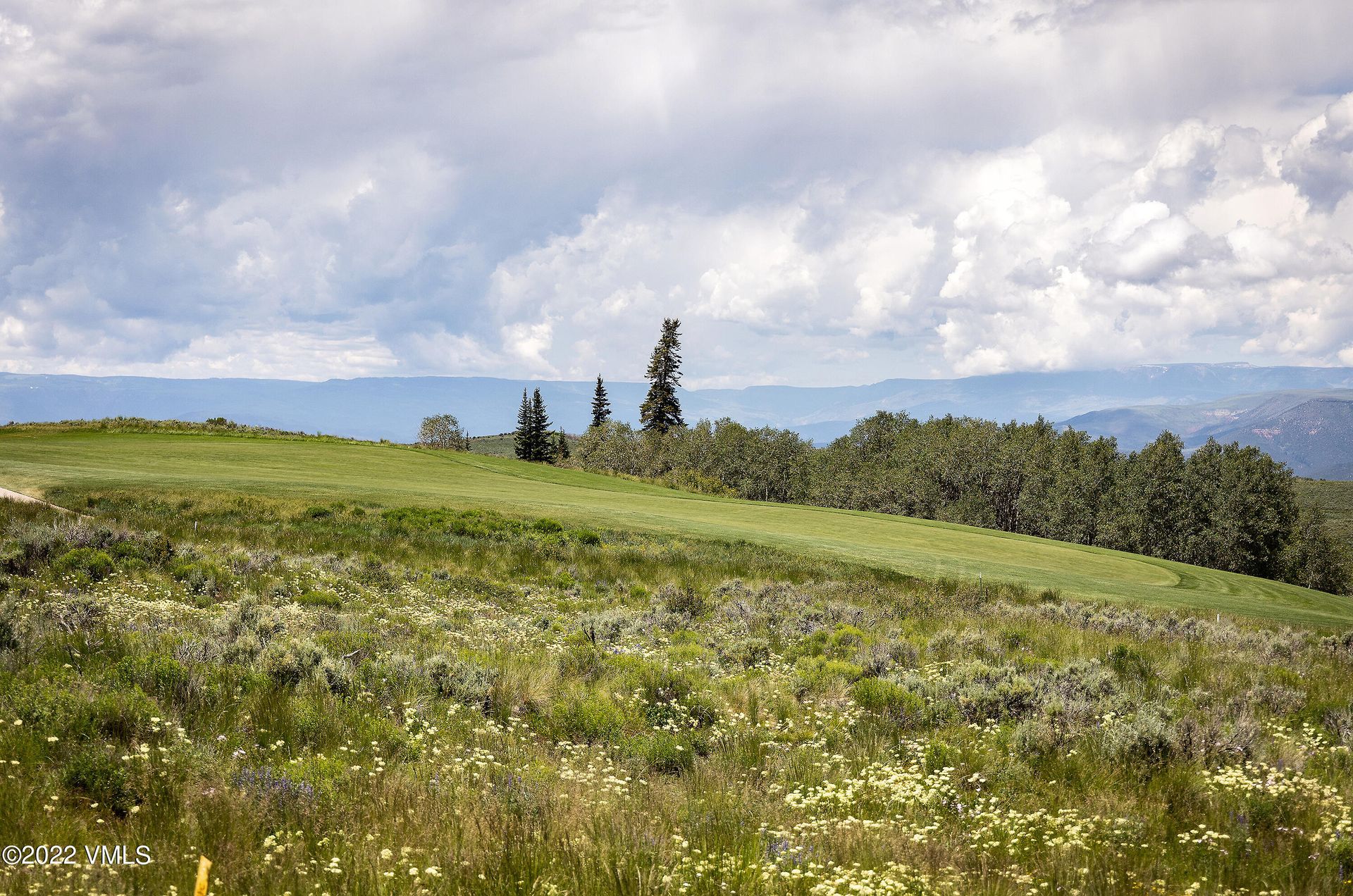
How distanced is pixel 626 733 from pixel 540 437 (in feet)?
344

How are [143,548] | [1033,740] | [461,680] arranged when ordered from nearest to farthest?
[1033,740]
[461,680]
[143,548]

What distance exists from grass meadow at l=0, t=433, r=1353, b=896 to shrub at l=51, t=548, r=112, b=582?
0.07 m

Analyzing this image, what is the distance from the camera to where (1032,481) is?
305 ft

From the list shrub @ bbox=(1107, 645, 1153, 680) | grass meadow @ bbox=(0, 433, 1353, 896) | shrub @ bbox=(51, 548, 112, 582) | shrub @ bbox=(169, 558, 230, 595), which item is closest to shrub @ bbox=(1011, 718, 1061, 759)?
grass meadow @ bbox=(0, 433, 1353, 896)

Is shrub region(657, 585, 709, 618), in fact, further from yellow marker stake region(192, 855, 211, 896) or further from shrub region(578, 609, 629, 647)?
yellow marker stake region(192, 855, 211, 896)

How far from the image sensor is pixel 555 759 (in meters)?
5.74

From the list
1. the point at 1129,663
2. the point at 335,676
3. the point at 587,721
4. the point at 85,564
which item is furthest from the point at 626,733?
the point at 85,564

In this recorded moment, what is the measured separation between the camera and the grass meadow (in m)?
3.96

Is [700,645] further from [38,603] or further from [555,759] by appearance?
[38,603]

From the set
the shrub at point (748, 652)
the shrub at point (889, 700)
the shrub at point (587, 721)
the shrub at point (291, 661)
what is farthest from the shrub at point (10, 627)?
the shrub at point (889, 700)

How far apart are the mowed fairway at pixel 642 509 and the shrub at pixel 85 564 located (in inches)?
419

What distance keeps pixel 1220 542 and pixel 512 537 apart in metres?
88.0

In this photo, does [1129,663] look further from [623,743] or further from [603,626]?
[623,743]

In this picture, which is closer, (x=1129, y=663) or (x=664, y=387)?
(x=1129, y=663)
